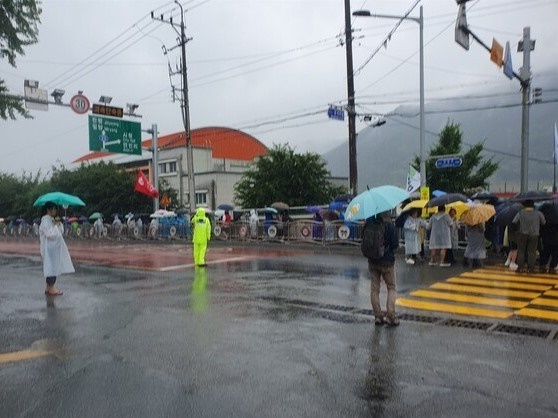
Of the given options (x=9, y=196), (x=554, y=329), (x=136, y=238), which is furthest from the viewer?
(x=9, y=196)

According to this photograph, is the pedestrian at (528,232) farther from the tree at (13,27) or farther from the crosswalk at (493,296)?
the tree at (13,27)

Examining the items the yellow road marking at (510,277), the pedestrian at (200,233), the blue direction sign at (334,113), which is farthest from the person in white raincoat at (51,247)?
the blue direction sign at (334,113)

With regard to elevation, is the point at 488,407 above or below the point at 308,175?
below

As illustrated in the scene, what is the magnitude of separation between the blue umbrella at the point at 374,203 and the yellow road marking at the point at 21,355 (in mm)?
4075

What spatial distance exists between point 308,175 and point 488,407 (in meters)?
30.0

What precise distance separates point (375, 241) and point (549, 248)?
7171 mm

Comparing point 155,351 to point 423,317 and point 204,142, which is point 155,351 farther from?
point 204,142

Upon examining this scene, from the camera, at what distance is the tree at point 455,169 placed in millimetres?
34781

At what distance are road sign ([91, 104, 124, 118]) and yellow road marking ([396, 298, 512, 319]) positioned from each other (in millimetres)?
19004

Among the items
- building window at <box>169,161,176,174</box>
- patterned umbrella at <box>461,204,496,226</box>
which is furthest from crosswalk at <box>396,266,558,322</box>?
building window at <box>169,161,176,174</box>

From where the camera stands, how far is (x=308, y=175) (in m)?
34.1

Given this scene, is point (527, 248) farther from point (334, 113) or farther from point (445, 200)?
point (334, 113)

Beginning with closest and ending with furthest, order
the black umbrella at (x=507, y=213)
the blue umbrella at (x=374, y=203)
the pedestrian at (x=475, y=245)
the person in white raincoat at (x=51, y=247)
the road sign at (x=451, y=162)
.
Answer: the blue umbrella at (x=374, y=203) → the person in white raincoat at (x=51, y=247) → the black umbrella at (x=507, y=213) → the pedestrian at (x=475, y=245) → the road sign at (x=451, y=162)

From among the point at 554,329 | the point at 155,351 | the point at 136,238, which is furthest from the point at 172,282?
the point at 136,238
